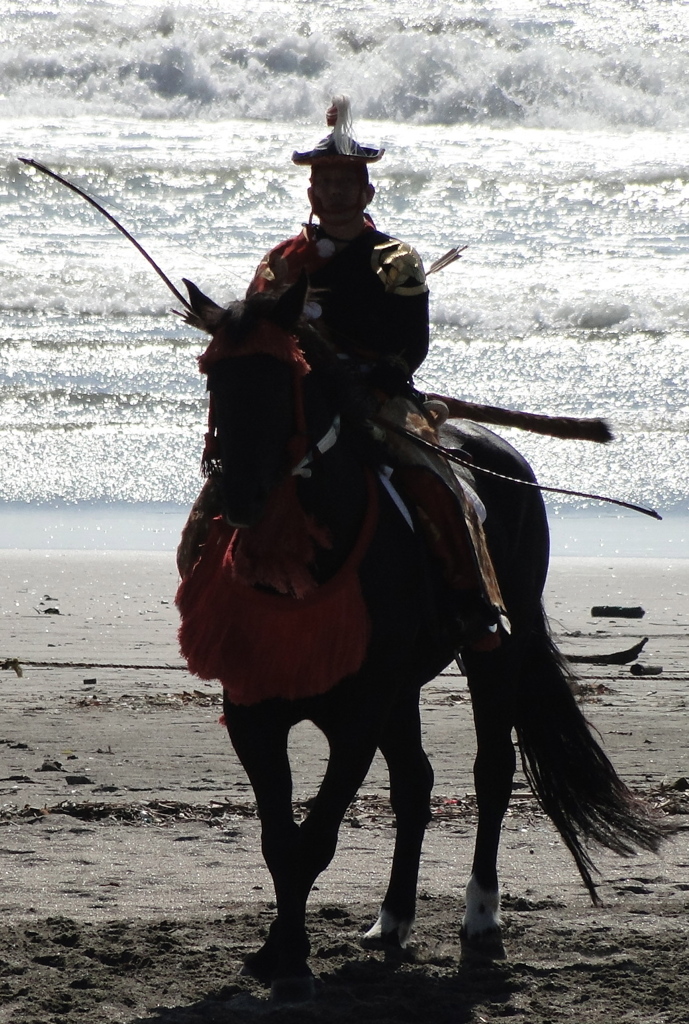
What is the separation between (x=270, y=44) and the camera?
37969 millimetres

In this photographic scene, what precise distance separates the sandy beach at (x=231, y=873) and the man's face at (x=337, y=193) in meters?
2.21

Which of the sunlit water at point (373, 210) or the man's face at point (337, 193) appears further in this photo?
the sunlit water at point (373, 210)

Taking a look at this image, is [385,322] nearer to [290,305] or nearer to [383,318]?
[383,318]

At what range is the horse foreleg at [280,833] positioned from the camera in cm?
372

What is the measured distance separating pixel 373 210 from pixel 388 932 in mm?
28131

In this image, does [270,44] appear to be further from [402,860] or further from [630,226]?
[402,860]

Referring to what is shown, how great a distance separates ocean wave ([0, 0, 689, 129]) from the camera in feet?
125

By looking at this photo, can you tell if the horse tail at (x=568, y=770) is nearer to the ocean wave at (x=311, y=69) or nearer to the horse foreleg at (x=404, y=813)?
the horse foreleg at (x=404, y=813)

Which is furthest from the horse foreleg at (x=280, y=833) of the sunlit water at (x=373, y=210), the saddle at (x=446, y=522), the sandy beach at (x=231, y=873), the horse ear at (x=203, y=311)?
the sunlit water at (x=373, y=210)

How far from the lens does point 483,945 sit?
431cm

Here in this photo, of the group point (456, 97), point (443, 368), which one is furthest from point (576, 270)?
point (456, 97)

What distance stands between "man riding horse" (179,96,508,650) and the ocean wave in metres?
34.7

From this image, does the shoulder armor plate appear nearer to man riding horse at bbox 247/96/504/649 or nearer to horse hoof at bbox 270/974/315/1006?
man riding horse at bbox 247/96/504/649

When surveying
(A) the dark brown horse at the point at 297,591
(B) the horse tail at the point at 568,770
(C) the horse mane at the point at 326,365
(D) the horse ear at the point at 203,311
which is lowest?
(B) the horse tail at the point at 568,770
